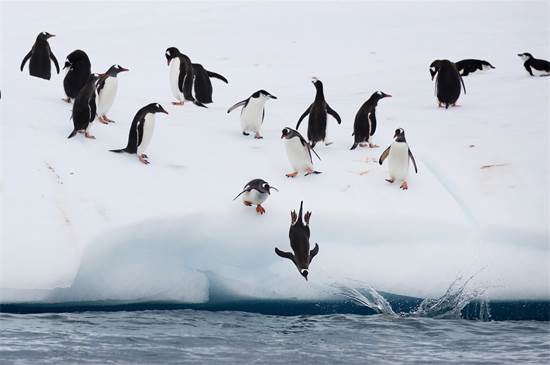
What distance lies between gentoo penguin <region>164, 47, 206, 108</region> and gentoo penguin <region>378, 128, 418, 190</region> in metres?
2.41

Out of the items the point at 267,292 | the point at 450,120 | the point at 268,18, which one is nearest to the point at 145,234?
the point at 267,292

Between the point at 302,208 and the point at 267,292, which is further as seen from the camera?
the point at 302,208

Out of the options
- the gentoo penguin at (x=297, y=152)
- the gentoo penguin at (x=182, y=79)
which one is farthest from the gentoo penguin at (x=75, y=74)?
the gentoo penguin at (x=297, y=152)

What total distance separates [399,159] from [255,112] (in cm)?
137

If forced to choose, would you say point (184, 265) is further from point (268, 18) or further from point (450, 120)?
point (268, 18)

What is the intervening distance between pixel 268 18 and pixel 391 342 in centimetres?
803

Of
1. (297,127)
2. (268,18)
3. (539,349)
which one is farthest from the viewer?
(268,18)

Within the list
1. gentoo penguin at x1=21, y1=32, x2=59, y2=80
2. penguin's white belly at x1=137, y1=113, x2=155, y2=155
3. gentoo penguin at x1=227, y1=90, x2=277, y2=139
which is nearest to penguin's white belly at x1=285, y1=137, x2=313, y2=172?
gentoo penguin at x1=227, y1=90, x2=277, y2=139

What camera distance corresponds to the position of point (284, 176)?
24.7 feet

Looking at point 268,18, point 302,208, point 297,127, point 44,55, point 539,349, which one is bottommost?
point 539,349

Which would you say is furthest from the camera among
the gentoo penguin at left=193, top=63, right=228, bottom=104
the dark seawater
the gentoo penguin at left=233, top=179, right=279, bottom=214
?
the gentoo penguin at left=193, top=63, right=228, bottom=104

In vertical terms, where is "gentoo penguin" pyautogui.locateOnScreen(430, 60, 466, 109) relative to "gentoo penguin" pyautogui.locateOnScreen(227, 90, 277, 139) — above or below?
above

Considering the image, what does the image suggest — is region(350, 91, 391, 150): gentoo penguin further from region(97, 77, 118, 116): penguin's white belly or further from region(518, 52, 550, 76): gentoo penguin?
region(518, 52, 550, 76): gentoo penguin

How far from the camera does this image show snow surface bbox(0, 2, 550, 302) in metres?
6.62
